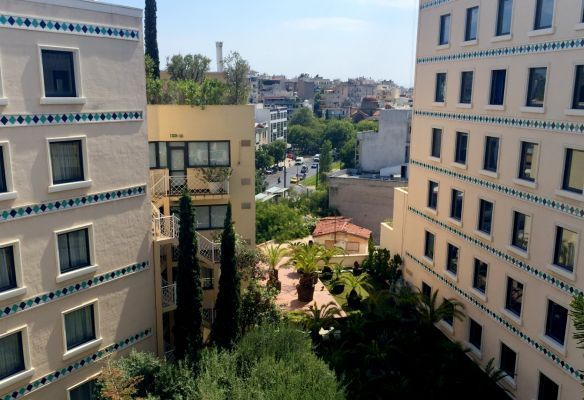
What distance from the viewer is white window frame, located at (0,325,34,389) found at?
15.1 meters

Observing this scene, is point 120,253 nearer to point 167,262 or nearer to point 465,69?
point 167,262

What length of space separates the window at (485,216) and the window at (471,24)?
24.6 ft

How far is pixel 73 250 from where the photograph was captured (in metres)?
16.8

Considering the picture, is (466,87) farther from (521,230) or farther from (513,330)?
(513,330)

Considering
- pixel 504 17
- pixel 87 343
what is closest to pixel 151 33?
pixel 504 17

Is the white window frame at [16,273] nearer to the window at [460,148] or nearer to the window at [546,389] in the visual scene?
the window at [546,389]

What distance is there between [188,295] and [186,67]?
19.8 m

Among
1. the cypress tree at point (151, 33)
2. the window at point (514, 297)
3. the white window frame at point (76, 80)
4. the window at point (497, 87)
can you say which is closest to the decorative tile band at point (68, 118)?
the white window frame at point (76, 80)

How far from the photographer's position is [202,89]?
25.3 m

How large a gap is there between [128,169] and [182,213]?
97.0 inches

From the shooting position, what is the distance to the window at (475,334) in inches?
949

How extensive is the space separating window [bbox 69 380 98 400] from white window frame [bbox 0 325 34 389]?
2031 mm

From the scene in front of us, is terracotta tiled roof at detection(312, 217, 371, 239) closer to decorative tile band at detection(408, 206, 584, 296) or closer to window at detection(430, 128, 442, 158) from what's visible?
decorative tile band at detection(408, 206, 584, 296)

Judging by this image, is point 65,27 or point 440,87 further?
point 440,87
